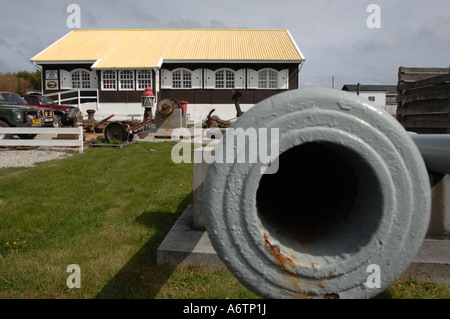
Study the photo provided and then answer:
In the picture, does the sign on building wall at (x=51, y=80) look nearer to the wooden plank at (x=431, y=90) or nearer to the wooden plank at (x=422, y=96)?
the wooden plank at (x=422, y=96)

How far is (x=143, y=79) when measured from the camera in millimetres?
24141

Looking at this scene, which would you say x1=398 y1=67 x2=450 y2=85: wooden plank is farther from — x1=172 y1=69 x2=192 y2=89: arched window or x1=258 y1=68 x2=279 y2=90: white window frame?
x1=172 y1=69 x2=192 y2=89: arched window

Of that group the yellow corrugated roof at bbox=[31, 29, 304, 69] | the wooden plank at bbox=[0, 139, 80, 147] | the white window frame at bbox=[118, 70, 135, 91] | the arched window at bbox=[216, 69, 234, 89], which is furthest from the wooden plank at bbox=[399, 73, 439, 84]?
the white window frame at bbox=[118, 70, 135, 91]

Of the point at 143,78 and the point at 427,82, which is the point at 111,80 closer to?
the point at 143,78

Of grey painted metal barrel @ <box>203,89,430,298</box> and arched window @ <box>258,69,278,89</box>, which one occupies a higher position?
arched window @ <box>258,69,278,89</box>

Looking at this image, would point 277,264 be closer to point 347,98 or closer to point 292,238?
point 292,238

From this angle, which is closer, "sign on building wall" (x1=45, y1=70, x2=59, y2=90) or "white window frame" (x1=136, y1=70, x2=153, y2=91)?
"white window frame" (x1=136, y1=70, x2=153, y2=91)

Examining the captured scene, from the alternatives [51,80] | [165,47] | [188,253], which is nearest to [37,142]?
[188,253]

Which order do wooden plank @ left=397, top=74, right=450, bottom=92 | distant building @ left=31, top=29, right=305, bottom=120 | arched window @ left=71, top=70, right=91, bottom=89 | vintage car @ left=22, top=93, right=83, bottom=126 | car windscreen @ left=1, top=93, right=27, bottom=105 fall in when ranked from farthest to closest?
arched window @ left=71, top=70, right=91, bottom=89, distant building @ left=31, top=29, right=305, bottom=120, vintage car @ left=22, top=93, right=83, bottom=126, car windscreen @ left=1, top=93, right=27, bottom=105, wooden plank @ left=397, top=74, right=450, bottom=92

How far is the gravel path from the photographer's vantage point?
8477 mm

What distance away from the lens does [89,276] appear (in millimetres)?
2805

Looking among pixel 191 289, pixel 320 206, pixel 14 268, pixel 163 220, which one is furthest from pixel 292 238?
pixel 163 220

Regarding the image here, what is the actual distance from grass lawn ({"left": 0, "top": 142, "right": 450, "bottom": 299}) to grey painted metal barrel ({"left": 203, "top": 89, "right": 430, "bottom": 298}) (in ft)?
4.63

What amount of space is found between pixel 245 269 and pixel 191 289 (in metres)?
1.59
